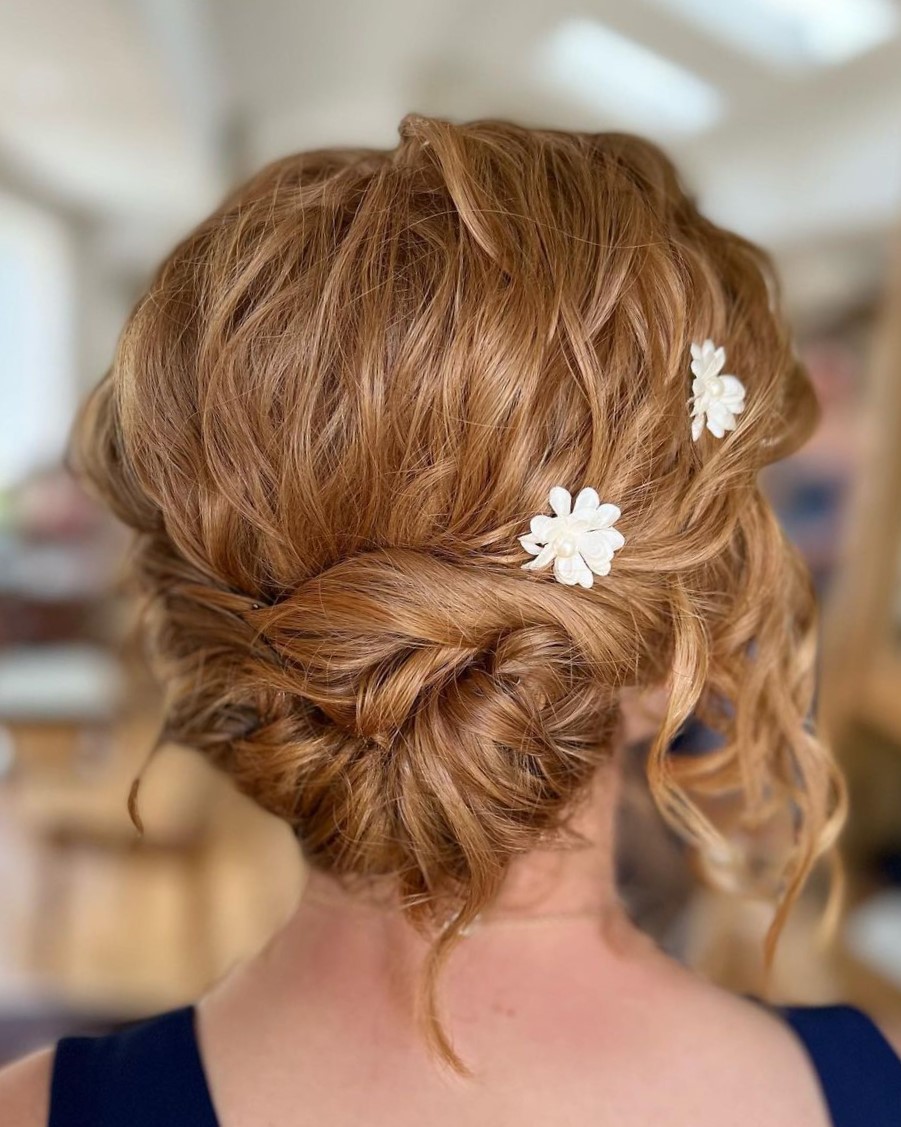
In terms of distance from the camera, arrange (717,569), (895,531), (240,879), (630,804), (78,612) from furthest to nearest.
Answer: (78,612)
(240,879)
(895,531)
(630,804)
(717,569)

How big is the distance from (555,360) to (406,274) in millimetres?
100

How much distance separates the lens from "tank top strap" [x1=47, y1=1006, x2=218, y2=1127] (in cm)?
60

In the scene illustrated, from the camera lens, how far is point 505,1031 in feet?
2.04

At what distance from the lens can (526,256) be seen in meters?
0.54

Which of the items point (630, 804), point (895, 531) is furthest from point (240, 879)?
point (895, 531)

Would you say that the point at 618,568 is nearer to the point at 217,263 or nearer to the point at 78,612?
the point at 217,263

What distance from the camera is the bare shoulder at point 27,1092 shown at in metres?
0.60

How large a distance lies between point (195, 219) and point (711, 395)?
2781mm

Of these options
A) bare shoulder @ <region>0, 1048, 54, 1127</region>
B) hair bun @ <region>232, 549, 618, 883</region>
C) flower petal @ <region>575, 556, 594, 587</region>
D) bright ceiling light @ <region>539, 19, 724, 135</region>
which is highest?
bright ceiling light @ <region>539, 19, 724, 135</region>

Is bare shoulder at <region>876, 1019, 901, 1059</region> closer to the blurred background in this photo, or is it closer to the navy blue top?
the navy blue top

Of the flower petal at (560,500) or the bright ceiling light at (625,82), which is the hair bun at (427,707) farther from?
the bright ceiling light at (625,82)

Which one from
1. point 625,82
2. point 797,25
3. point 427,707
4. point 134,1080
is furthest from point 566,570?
point 625,82

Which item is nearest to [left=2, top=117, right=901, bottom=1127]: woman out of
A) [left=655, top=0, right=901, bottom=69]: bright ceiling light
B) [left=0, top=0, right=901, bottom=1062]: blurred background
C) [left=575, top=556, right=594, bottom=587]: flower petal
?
[left=575, top=556, right=594, bottom=587]: flower petal

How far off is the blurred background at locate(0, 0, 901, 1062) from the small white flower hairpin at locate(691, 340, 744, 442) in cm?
56
